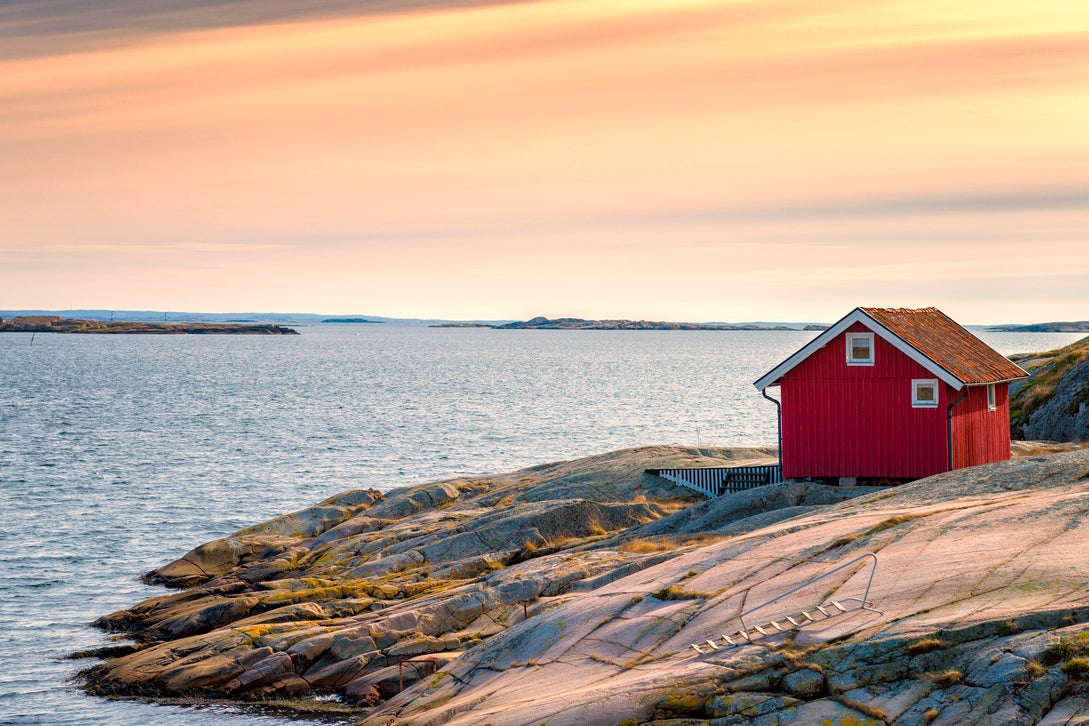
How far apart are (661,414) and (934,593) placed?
284ft

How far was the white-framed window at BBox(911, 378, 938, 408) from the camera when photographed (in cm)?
3284

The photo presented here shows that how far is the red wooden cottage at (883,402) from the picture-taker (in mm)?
32781

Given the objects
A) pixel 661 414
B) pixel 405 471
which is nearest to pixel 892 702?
pixel 405 471

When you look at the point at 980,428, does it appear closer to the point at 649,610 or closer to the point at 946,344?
the point at 946,344

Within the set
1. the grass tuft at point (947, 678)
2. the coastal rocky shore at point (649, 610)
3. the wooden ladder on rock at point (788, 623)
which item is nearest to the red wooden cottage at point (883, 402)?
the coastal rocky shore at point (649, 610)

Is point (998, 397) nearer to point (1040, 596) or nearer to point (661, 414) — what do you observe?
point (1040, 596)

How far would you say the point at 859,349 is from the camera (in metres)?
33.8

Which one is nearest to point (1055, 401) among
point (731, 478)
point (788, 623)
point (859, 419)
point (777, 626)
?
point (859, 419)

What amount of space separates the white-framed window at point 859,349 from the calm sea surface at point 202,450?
20531mm

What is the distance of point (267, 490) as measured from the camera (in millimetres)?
56844

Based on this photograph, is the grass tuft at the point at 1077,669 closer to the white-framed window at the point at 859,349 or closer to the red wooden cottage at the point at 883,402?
the red wooden cottage at the point at 883,402

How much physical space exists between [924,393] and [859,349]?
2.41 metres

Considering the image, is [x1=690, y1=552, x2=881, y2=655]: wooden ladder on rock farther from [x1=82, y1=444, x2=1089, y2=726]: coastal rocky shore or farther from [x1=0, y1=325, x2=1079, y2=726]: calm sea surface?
[x1=0, y1=325, x2=1079, y2=726]: calm sea surface

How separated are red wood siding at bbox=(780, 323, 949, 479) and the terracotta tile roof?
1.95 feet
